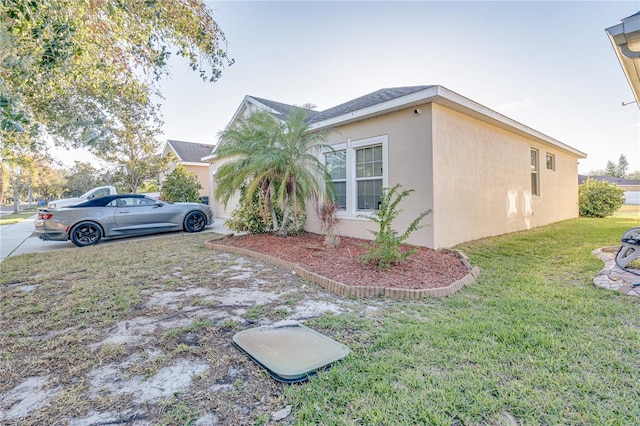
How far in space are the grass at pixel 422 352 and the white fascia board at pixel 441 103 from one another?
Result: 3443 millimetres

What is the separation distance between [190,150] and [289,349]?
21.2 meters

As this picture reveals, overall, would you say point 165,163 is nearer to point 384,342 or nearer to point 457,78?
point 457,78

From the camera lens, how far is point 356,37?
8.89m

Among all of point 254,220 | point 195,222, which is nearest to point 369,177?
point 254,220

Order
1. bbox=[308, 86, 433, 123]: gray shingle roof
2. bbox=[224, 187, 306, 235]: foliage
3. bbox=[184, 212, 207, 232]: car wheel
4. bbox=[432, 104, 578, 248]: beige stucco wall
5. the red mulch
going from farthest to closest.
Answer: bbox=[184, 212, 207, 232]: car wheel → bbox=[224, 187, 306, 235]: foliage → bbox=[308, 86, 433, 123]: gray shingle roof → bbox=[432, 104, 578, 248]: beige stucco wall → the red mulch

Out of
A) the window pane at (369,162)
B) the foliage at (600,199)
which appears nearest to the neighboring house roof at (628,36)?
the window pane at (369,162)

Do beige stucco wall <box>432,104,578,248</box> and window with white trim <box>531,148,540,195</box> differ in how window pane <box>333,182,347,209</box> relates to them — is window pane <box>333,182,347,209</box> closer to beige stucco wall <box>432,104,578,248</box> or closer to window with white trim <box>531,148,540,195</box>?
beige stucco wall <box>432,104,578,248</box>

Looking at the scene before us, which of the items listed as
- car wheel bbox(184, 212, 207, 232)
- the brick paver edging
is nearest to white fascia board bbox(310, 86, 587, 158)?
the brick paver edging

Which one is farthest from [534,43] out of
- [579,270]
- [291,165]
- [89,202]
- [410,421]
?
[89,202]

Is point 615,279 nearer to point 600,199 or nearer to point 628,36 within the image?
point 628,36

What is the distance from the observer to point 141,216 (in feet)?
28.7

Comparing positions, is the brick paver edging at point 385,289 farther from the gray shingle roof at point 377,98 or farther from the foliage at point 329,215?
the gray shingle roof at point 377,98

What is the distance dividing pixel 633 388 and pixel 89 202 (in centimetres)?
1043

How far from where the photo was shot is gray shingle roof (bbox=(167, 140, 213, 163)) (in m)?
19.2
